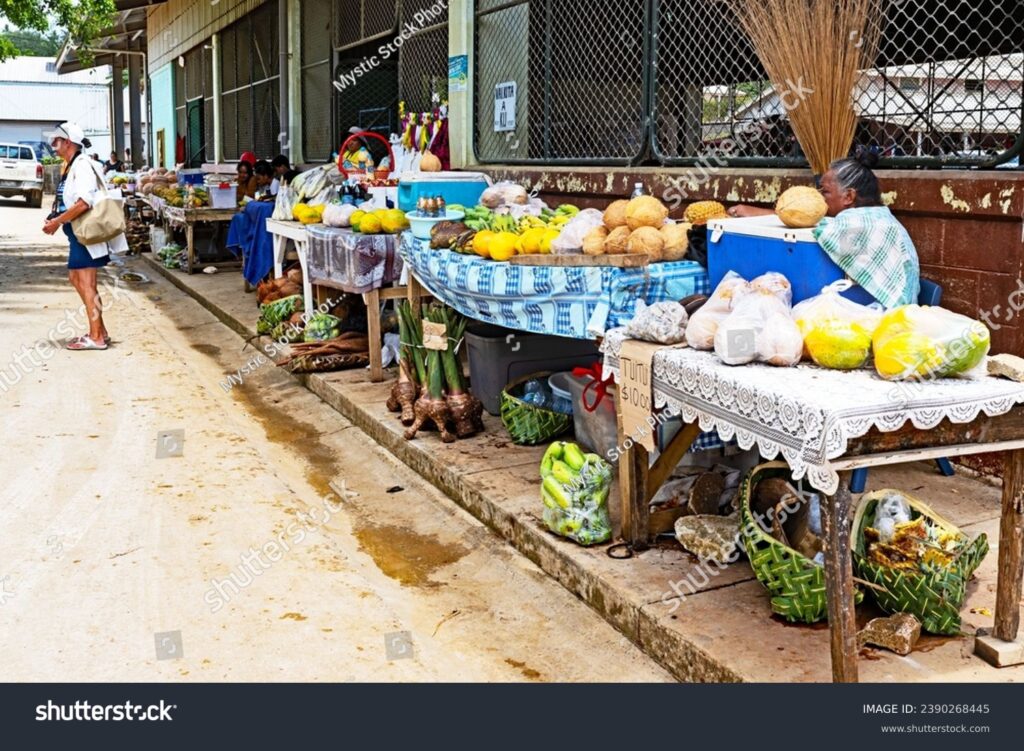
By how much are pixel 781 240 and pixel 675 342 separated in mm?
642

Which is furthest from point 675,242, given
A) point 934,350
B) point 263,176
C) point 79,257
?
point 263,176

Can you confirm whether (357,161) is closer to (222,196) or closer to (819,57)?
(819,57)

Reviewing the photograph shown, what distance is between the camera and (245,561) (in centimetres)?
438

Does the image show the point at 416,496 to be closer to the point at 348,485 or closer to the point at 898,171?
the point at 348,485

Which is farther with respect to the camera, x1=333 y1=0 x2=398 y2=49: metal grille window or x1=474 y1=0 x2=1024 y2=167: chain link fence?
x1=333 y1=0 x2=398 y2=49: metal grille window

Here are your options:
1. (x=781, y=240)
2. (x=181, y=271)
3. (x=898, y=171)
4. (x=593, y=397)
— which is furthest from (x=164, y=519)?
(x=181, y=271)

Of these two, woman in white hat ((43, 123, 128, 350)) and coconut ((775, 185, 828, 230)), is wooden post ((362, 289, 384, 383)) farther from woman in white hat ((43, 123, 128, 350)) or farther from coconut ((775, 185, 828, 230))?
coconut ((775, 185, 828, 230))

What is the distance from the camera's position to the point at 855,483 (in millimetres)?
4238

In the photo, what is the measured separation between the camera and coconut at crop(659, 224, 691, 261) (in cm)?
455

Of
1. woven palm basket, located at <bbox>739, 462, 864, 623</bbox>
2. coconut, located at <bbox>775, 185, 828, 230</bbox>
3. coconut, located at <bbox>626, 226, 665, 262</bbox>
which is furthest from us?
coconut, located at <bbox>626, 226, 665, 262</bbox>

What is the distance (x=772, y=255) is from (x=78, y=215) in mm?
6654

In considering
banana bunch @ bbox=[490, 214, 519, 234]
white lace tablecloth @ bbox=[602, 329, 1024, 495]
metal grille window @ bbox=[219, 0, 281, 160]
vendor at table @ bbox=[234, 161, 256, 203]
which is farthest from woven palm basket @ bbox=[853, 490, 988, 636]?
metal grille window @ bbox=[219, 0, 281, 160]

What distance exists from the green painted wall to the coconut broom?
22.0 meters

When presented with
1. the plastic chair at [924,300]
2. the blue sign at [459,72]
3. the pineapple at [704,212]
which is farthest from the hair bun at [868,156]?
the blue sign at [459,72]
